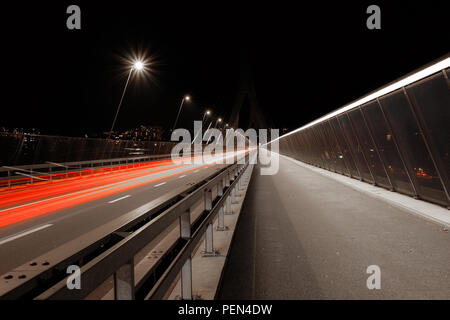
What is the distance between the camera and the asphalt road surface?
3877 mm

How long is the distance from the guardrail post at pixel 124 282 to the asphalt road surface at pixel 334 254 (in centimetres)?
194

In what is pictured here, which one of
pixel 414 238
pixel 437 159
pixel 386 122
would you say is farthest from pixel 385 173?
pixel 414 238

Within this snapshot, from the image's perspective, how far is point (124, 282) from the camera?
2043 millimetres

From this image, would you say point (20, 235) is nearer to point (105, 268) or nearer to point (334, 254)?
point (334, 254)

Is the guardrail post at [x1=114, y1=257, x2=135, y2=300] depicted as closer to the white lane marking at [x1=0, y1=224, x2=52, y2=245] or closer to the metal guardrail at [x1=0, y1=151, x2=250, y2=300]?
the metal guardrail at [x1=0, y1=151, x2=250, y2=300]

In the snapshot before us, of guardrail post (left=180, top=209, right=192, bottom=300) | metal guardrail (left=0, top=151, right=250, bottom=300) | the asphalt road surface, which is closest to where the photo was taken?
metal guardrail (left=0, top=151, right=250, bottom=300)

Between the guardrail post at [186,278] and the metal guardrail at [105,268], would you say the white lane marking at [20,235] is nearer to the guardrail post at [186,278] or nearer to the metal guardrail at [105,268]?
the guardrail post at [186,278]

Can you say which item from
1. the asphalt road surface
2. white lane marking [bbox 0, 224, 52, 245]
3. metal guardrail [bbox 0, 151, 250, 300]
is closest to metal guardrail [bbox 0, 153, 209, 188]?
white lane marking [bbox 0, 224, 52, 245]

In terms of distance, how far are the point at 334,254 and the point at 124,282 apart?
13.2 feet

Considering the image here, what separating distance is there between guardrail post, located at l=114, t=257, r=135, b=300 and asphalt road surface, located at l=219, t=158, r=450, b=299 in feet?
6.35

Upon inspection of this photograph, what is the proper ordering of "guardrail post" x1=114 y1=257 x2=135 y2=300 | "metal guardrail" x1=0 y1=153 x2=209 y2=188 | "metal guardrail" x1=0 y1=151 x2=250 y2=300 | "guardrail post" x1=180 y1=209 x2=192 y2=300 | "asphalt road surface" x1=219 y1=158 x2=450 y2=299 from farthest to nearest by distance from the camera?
"metal guardrail" x1=0 y1=153 x2=209 y2=188 → "asphalt road surface" x1=219 y1=158 x2=450 y2=299 → "guardrail post" x1=180 y1=209 x2=192 y2=300 → "guardrail post" x1=114 y1=257 x2=135 y2=300 → "metal guardrail" x1=0 y1=151 x2=250 y2=300

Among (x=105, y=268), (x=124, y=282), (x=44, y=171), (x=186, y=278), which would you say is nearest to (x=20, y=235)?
(x=186, y=278)

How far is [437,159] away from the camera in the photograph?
8.41m

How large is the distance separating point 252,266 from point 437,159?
6.37 meters
